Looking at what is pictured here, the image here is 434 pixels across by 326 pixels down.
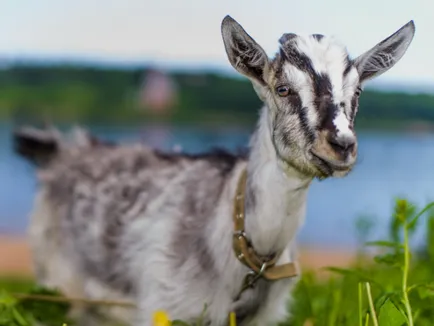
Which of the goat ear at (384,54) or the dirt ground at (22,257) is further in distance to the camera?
the dirt ground at (22,257)

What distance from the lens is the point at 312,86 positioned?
8.57ft

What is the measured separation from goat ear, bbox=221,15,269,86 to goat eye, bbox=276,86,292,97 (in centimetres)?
9

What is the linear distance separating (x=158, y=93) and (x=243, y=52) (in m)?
10.3

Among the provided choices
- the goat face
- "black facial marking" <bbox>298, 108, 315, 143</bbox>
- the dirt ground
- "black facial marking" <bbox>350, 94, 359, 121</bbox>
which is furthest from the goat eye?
the dirt ground

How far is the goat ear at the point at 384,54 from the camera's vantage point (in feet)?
8.96

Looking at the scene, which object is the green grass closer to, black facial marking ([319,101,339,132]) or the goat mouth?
the goat mouth

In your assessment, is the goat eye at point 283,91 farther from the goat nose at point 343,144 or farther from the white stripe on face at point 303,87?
the goat nose at point 343,144

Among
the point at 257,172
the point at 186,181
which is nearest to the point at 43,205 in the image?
the point at 186,181

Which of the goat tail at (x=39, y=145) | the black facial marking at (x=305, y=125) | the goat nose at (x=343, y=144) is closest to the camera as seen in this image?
the goat nose at (x=343, y=144)

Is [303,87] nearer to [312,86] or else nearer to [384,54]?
[312,86]

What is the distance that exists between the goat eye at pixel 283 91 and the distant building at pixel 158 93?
9679 millimetres

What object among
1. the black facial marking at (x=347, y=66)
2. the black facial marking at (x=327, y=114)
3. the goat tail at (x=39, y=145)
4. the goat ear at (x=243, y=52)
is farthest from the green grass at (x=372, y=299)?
the goat tail at (x=39, y=145)

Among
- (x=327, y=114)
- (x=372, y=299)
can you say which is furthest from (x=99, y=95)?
(x=327, y=114)

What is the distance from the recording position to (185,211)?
3.50m
